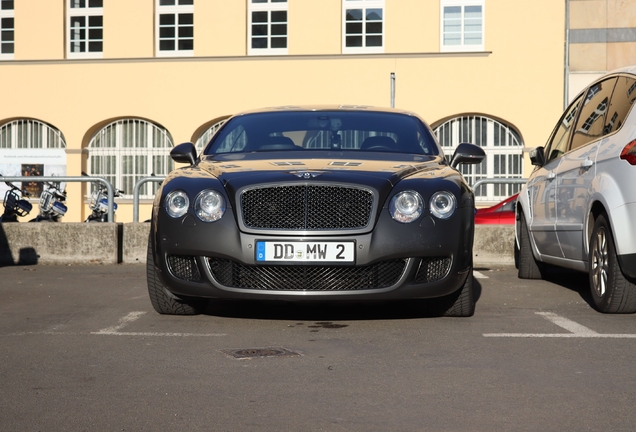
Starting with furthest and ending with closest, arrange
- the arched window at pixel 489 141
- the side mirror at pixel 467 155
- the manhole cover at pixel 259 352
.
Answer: the arched window at pixel 489 141 → the side mirror at pixel 467 155 → the manhole cover at pixel 259 352

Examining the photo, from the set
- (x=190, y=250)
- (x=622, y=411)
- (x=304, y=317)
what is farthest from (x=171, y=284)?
(x=622, y=411)

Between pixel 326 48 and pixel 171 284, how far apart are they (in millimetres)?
20234

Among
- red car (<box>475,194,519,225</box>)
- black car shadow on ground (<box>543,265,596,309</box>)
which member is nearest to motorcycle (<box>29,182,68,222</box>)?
red car (<box>475,194,519,225</box>)

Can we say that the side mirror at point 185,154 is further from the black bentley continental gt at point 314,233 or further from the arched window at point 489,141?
the arched window at point 489,141

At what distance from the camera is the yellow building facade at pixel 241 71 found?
25.6m

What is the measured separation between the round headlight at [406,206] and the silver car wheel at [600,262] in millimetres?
1452

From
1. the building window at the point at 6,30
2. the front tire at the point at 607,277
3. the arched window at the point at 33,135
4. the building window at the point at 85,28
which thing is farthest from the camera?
the arched window at the point at 33,135

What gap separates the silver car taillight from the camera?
6.22 m

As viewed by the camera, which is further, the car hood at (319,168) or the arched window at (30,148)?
the arched window at (30,148)

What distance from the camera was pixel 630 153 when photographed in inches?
246

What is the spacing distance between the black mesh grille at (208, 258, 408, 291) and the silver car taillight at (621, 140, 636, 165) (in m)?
1.55

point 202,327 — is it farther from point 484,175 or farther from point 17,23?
point 17,23

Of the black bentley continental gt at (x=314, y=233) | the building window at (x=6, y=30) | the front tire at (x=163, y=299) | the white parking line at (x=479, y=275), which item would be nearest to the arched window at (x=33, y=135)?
the building window at (x=6, y=30)

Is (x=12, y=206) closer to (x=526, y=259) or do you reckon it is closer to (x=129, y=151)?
(x=526, y=259)
